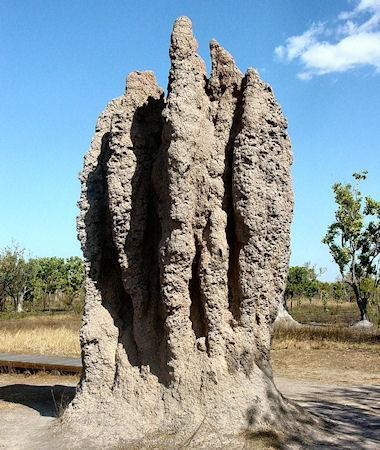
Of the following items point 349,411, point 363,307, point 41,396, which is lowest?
point 349,411

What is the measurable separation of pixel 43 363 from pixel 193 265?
586cm

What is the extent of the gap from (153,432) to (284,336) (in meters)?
10.7

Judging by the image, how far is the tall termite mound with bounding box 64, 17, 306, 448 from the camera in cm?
509

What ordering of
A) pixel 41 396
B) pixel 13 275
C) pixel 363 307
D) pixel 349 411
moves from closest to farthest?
pixel 349 411
pixel 41 396
pixel 363 307
pixel 13 275

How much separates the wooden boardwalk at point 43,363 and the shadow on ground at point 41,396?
2.66 feet

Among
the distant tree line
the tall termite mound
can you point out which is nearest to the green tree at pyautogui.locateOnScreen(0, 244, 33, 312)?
the distant tree line

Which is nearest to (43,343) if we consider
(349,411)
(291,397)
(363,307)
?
(291,397)

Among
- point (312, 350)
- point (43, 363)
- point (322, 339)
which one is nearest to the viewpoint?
point (43, 363)

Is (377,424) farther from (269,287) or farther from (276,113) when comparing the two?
(276,113)

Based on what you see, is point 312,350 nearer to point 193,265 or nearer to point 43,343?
point 43,343

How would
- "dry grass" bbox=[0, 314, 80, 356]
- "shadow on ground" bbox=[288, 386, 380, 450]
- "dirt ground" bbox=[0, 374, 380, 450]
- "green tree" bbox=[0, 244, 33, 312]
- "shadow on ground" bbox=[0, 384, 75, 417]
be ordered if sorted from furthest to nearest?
"green tree" bbox=[0, 244, 33, 312] → "dry grass" bbox=[0, 314, 80, 356] → "shadow on ground" bbox=[0, 384, 75, 417] → "dirt ground" bbox=[0, 374, 380, 450] → "shadow on ground" bbox=[288, 386, 380, 450]

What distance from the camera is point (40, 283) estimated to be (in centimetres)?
4409

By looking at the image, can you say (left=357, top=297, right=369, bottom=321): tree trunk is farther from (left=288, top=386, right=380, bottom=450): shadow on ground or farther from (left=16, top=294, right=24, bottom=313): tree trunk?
(left=16, top=294, right=24, bottom=313): tree trunk

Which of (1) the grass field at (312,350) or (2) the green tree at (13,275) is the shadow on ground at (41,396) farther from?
(2) the green tree at (13,275)
